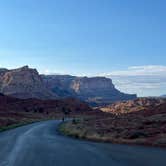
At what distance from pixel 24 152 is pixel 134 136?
1102cm

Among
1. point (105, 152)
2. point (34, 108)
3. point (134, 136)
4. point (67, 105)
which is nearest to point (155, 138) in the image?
point (134, 136)

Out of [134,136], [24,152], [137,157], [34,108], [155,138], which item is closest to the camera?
[137,157]

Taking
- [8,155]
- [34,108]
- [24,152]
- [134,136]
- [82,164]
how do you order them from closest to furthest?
1. [82,164]
2. [8,155]
3. [24,152]
4. [134,136]
5. [34,108]

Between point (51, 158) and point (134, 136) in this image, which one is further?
point (134, 136)

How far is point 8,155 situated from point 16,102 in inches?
5797

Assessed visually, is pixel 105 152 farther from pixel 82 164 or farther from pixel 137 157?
pixel 82 164

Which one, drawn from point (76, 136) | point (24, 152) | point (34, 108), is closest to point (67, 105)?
point (34, 108)

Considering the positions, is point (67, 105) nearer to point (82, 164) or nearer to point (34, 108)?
point (34, 108)

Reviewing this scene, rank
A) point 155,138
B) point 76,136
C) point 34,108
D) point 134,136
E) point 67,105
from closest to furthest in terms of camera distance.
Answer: point 155,138
point 134,136
point 76,136
point 34,108
point 67,105

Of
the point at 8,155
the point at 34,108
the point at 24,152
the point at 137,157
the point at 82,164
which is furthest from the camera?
the point at 34,108

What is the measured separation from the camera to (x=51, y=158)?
22156 millimetres

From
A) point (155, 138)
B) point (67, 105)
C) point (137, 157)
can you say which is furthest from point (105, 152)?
point (67, 105)

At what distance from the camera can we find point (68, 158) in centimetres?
2222

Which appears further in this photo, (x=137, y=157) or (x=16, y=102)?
(x=16, y=102)
